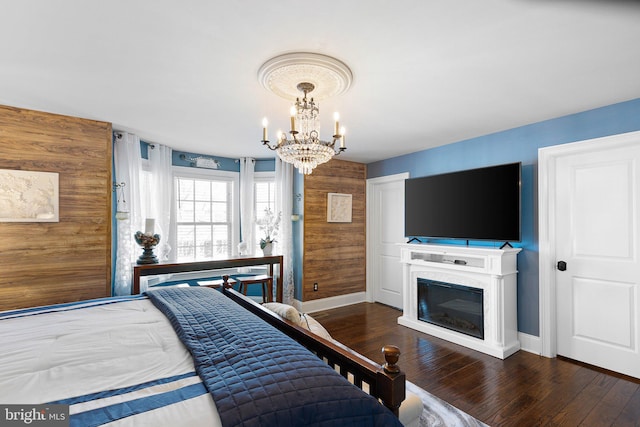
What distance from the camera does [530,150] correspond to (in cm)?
325

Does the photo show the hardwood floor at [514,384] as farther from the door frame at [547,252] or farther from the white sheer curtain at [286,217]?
the white sheer curtain at [286,217]

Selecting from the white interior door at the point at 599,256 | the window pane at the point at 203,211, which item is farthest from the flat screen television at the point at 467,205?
the window pane at the point at 203,211

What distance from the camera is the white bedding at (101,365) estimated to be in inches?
40.9

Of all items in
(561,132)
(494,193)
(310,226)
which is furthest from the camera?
(310,226)

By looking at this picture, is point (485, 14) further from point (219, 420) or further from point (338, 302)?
point (338, 302)

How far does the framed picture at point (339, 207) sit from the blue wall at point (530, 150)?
162 cm

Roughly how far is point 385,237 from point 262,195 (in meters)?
2.16

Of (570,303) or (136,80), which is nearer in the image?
(136,80)

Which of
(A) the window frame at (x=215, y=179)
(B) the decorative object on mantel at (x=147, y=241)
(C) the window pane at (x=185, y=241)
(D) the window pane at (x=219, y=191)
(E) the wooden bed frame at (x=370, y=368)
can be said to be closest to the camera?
(E) the wooden bed frame at (x=370, y=368)

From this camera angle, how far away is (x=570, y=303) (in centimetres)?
302

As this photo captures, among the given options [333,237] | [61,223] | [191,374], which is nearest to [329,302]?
[333,237]

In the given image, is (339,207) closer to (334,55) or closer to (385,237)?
(385,237)

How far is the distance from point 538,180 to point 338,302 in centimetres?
321

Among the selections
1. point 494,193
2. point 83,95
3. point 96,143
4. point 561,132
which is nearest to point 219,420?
point 83,95
